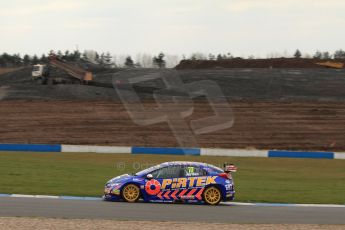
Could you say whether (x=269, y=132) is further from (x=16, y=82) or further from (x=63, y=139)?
(x=16, y=82)

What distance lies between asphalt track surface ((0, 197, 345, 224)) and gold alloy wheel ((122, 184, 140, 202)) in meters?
0.30

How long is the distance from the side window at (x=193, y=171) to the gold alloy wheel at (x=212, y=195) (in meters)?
0.46

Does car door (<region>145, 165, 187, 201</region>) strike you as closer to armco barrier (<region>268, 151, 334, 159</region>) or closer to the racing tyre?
the racing tyre

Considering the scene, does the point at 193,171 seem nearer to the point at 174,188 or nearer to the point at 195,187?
the point at 195,187

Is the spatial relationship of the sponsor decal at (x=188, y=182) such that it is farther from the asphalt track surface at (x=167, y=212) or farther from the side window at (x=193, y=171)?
the asphalt track surface at (x=167, y=212)

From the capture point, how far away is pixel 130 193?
1695 cm

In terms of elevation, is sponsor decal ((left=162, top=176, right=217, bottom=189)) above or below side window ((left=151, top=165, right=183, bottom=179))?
below

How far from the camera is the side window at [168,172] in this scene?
17.1 m

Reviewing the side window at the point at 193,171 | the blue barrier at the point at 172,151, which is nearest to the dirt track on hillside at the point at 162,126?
the blue barrier at the point at 172,151

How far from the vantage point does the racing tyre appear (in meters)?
16.9

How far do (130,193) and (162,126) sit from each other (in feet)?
76.2

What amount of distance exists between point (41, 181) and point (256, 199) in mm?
7331

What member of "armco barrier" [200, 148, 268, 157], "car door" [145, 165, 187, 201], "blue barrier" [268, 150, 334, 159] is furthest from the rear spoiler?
"blue barrier" [268, 150, 334, 159]

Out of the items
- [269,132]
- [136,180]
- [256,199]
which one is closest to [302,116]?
[269,132]
